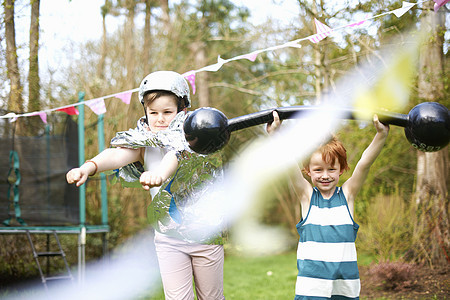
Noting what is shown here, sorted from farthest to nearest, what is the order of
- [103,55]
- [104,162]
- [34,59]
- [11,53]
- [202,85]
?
1. [202,85]
2. [103,55]
3. [34,59]
4. [11,53]
5. [104,162]

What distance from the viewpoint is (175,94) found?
2.28 m

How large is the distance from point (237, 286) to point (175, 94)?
4.08 m

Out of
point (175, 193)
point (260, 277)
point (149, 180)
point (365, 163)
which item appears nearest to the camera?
point (149, 180)

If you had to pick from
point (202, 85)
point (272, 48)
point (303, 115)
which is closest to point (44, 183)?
point (272, 48)

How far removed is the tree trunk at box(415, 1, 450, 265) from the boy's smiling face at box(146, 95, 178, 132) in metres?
4.05

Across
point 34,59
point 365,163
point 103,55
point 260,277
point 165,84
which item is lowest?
point 260,277

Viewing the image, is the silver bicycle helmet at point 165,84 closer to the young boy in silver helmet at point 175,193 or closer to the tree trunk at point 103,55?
the young boy in silver helmet at point 175,193

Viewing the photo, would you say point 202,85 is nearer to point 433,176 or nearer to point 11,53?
point 11,53

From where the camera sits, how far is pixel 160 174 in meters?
1.72

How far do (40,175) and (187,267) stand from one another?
429 cm

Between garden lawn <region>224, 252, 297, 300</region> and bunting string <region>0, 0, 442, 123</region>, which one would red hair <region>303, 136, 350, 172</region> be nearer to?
bunting string <region>0, 0, 442, 123</region>

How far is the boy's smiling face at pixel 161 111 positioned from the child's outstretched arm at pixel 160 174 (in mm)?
289

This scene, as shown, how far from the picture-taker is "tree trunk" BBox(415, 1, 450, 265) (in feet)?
18.2

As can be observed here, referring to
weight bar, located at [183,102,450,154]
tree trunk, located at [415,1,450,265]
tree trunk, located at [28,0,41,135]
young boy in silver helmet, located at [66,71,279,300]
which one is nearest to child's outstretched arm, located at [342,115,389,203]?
weight bar, located at [183,102,450,154]
